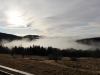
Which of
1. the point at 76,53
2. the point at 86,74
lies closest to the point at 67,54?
the point at 76,53

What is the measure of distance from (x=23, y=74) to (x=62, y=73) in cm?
615

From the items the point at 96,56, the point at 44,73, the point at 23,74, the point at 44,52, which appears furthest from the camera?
the point at 44,52

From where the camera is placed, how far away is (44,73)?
18703 mm

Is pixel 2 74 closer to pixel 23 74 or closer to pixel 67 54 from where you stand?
pixel 23 74

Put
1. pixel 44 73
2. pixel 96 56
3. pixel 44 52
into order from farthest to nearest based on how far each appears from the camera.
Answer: pixel 44 52 → pixel 96 56 → pixel 44 73

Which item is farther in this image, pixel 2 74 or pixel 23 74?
pixel 2 74

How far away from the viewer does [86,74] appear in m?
19.5

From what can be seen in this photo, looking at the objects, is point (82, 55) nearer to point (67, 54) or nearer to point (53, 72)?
point (67, 54)

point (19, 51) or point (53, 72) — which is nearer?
point (53, 72)

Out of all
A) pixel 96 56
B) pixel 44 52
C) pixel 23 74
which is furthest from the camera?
pixel 44 52

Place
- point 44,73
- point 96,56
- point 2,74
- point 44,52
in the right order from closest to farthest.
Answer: point 2,74
point 44,73
point 96,56
point 44,52

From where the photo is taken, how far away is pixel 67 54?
19850 cm

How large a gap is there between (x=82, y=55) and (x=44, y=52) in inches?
A: 1503

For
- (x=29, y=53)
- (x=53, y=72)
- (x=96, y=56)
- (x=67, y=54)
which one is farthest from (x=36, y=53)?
(x=53, y=72)
